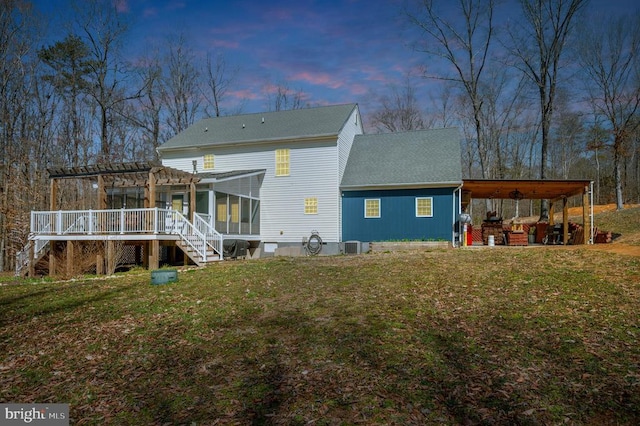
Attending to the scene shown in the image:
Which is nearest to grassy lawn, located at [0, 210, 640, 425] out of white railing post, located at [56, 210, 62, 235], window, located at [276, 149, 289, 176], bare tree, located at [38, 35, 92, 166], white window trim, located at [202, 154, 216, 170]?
white railing post, located at [56, 210, 62, 235]

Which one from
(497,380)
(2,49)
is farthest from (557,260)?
(2,49)

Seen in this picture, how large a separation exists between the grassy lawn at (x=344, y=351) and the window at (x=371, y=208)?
9777 millimetres

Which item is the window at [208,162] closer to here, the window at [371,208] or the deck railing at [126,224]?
the deck railing at [126,224]

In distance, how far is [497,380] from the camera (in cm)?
437

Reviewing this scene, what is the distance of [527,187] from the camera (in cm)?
1723

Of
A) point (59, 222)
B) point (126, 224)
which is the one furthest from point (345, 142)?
point (59, 222)

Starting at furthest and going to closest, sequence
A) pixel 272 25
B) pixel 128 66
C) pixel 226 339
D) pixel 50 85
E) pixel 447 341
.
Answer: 1. pixel 128 66
2. pixel 50 85
3. pixel 272 25
4. pixel 226 339
5. pixel 447 341

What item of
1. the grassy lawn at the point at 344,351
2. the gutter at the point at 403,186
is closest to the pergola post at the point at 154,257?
the grassy lawn at the point at 344,351

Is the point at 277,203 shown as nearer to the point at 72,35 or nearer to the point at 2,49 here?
the point at 2,49

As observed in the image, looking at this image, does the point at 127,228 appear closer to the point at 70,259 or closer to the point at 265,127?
the point at 70,259

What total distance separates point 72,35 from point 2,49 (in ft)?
19.3

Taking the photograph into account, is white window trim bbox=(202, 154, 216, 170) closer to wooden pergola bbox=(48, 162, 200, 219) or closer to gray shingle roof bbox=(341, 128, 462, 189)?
wooden pergola bbox=(48, 162, 200, 219)

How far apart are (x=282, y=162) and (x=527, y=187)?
Result: 10.9 m

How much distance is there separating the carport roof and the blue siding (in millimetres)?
1315
